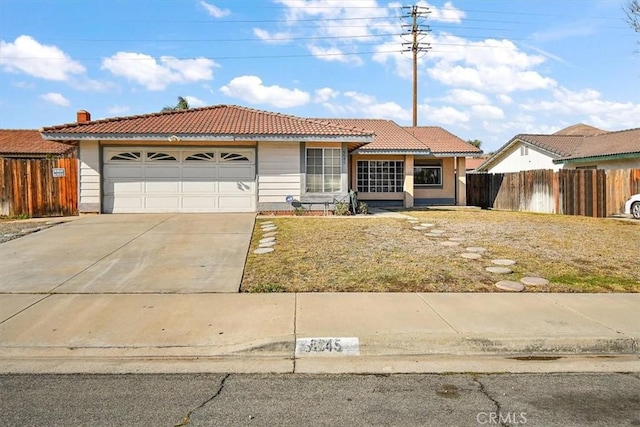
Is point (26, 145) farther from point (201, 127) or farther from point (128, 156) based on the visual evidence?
point (201, 127)

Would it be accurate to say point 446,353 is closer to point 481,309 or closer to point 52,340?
point 481,309

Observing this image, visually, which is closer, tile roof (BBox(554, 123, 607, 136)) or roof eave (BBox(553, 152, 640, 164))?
roof eave (BBox(553, 152, 640, 164))

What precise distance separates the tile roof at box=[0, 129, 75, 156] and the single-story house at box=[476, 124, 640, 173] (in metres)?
28.0

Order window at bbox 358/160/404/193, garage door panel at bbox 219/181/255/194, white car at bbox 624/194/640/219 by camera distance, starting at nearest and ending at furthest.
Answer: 1. garage door panel at bbox 219/181/255/194
2. white car at bbox 624/194/640/219
3. window at bbox 358/160/404/193

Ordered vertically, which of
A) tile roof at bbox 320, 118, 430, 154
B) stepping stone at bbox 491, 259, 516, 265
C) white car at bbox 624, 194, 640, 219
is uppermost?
tile roof at bbox 320, 118, 430, 154

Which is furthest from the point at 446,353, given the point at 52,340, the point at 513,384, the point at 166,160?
the point at 166,160

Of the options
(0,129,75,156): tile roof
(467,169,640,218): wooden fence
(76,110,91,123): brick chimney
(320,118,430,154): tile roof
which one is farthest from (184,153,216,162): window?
(0,129,75,156): tile roof

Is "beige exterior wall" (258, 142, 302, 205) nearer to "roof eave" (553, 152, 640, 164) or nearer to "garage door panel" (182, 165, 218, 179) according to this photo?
"garage door panel" (182, 165, 218, 179)

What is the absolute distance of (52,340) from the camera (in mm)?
5086

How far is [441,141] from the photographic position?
84.3 ft

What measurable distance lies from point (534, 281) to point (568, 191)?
13777mm

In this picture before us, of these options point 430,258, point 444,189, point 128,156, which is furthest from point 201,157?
point 444,189

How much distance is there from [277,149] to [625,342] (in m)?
12.9

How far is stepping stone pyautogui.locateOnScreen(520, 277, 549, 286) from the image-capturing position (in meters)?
7.38
